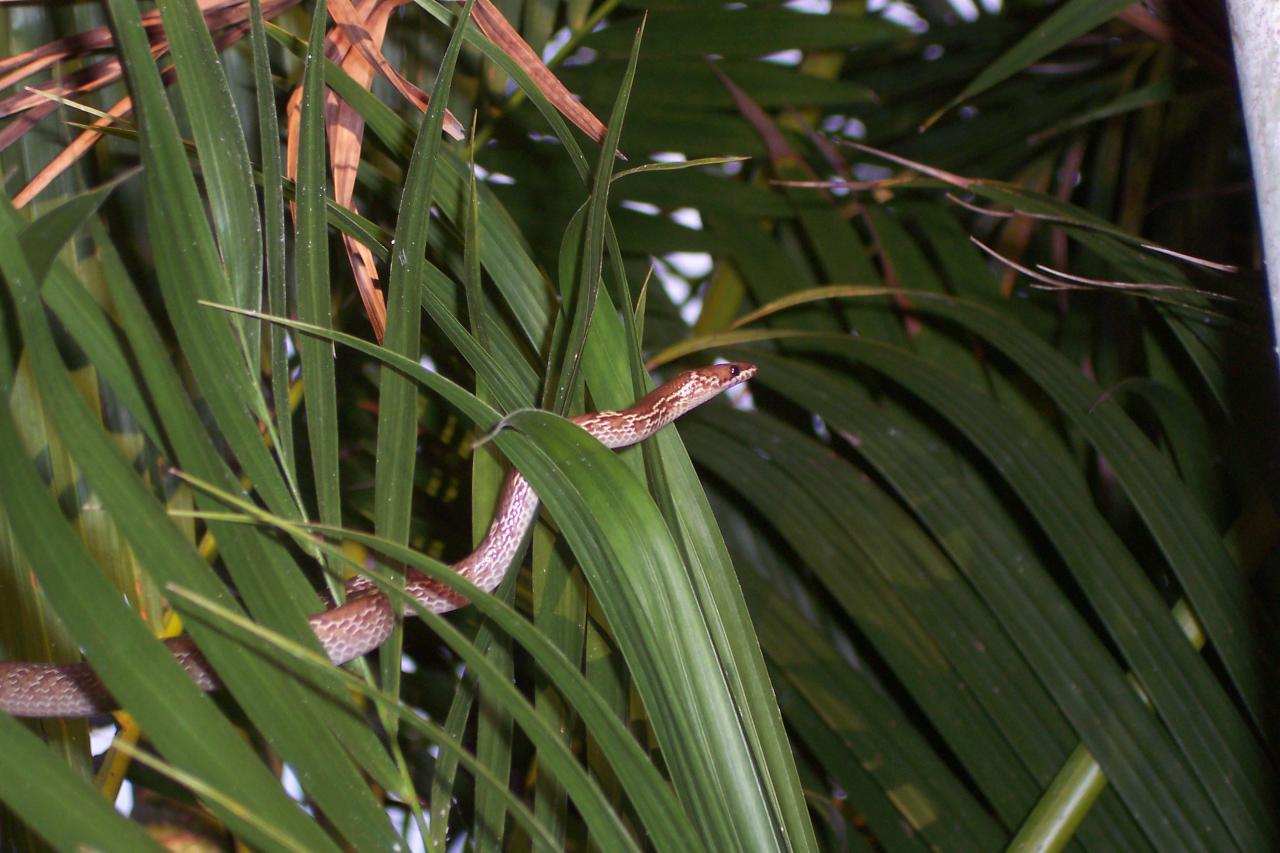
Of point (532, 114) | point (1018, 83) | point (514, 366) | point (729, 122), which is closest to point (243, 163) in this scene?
point (514, 366)

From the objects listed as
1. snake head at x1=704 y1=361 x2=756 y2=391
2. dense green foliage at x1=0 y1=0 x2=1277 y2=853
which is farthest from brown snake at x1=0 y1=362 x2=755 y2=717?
snake head at x1=704 y1=361 x2=756 y2=391

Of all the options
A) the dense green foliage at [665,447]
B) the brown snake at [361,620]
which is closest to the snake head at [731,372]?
the dense green foliage at [665,447]

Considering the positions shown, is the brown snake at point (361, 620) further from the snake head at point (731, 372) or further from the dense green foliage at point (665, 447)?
the snake head at point (731, 372)

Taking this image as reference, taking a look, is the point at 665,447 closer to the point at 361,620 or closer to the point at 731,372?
the point at 361,620

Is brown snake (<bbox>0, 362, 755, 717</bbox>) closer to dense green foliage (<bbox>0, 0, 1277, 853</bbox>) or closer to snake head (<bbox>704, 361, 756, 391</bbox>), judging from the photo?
dense green foliage (<bbox>0, 0, 1277, 853</bbox>)

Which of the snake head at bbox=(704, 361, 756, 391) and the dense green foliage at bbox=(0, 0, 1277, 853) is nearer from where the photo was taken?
the dense green foliage at bbox=(0, 0, 1277, 853)

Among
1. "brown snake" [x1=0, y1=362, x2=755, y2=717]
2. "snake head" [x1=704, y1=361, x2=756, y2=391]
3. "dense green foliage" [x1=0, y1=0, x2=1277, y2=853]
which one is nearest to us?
"dense green foliage" [x1=0, y1=0, x2=1277, y2=853]

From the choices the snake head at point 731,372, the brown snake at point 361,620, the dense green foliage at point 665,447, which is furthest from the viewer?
the snake head at point 731,372

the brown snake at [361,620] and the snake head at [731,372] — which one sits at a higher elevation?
the snake head at [731,372]
